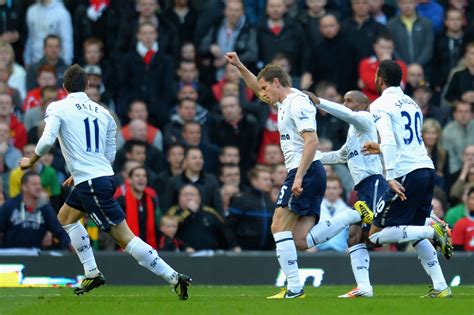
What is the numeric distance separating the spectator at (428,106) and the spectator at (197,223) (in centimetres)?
393

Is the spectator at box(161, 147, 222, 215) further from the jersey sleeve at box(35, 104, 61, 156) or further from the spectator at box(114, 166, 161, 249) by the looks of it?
the jersey sleeve at box(35, 104, 61, 156)

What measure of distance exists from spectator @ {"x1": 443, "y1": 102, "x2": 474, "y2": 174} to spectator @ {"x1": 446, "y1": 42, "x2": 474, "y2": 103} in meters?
0.54

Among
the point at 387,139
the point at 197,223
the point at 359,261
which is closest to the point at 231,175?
the point at 197,223

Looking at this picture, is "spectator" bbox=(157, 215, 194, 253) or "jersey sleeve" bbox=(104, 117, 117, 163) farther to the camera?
"spectator" bbox=(157, 215, 194, 253)

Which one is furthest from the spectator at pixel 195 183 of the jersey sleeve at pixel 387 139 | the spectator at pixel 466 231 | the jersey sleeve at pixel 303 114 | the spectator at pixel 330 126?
the jersey sleeve at pixel 387 139

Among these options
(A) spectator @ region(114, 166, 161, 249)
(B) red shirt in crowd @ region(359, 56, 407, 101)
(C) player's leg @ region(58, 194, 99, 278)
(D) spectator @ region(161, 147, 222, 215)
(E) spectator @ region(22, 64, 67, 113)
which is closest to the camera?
(C) player's leg @ region(58, 194, 99, 278)

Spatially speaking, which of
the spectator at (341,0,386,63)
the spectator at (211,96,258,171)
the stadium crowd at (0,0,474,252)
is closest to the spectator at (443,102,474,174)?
the stadium crowd at (0,0,474,252)

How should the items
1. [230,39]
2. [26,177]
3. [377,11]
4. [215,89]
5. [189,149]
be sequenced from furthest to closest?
A: [377,11]
[230,39]
[215,89]
[189,149]
[26,177]

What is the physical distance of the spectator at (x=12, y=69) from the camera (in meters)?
21.3

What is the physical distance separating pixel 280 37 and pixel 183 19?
1.77 m

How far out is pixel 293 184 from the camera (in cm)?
1366

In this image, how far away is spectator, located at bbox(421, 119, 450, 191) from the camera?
20.5 metres

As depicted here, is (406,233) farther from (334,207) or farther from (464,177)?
(464,177)

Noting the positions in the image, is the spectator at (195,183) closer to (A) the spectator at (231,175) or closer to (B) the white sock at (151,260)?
(A) the spectator at (231,175)
